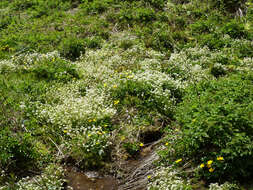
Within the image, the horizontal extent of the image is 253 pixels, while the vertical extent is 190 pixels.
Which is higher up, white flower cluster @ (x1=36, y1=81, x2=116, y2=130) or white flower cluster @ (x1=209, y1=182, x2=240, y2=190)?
white flower cluster @ (x1=209, y1=182, x2=240, y2=190)

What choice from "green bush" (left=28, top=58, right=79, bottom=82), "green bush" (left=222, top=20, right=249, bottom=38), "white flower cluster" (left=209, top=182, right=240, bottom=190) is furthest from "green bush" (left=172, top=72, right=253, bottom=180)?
"green bush" (left=222, top=20, right=249, bottom=38)

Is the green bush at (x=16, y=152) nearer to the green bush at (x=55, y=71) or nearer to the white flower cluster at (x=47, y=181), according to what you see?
the white flower cluster at (x=47, y=181)

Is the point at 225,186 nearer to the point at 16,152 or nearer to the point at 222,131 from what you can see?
the point at 222,131

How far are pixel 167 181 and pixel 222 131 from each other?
1.24m

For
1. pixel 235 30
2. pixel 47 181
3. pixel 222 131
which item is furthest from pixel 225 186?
pixel 235 30

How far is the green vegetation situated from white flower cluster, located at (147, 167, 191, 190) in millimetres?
23

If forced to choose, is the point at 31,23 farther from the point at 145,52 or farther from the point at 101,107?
the point at 101,107

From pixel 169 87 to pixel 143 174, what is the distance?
2689 millimetres

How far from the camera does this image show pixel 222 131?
4.36 meters

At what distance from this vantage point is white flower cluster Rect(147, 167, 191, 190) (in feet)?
14.5

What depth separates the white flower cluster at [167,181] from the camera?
14.5ft

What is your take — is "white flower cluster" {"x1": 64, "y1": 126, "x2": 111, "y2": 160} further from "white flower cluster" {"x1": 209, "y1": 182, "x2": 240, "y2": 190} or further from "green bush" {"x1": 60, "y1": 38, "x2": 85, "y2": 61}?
"green bush" {"x1": 60, "y1": 38, "x2": 85, "y2": 61}

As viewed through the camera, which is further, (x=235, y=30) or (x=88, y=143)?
(x=235, y=30)

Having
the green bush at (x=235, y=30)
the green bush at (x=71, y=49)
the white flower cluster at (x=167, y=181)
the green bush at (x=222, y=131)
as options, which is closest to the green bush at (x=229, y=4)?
the green bush at (x=235, y=30)
